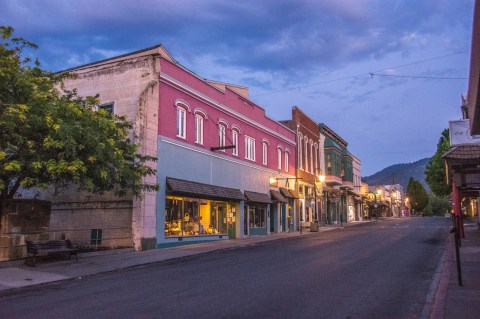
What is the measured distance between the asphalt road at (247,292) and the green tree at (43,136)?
348cm

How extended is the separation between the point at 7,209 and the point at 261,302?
10.8m

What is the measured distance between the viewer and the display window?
72.0 ft

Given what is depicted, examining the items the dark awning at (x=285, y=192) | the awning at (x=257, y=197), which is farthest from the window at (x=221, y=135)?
the dark awning at (x=285, y=192)

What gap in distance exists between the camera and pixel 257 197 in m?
30.3

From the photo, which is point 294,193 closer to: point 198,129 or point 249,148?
point 249,148

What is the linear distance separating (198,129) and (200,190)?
11.7 ft

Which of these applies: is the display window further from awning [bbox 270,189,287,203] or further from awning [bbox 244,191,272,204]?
awning [bbox 270,189,287,203]

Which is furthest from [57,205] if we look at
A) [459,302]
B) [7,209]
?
[459,302]

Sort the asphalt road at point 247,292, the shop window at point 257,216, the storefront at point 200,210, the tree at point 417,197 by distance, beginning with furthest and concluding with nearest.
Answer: the tree at point 417,197 → the shop window at point 257,216 → the storefront at point 200,210 → the asphalt road at point 247,292

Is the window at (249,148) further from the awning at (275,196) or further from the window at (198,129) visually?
the window at (198,129)

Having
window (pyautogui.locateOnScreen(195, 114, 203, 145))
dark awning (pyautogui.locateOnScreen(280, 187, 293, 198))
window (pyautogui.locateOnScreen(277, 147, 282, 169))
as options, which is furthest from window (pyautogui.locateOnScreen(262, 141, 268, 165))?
window (pyautogui.locateOnScreen(195, 114, 203, 145))

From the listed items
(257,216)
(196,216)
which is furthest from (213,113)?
(257,216)

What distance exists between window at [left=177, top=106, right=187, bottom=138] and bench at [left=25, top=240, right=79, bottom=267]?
28.9 ft

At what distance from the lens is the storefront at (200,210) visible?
21.8m
